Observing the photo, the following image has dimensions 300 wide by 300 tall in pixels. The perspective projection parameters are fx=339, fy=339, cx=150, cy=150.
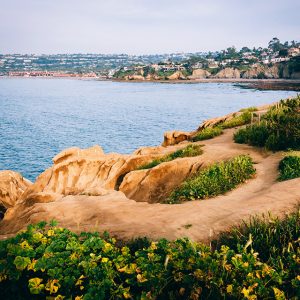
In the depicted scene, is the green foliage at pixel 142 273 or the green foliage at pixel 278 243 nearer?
the green foliage at pixel 142 273

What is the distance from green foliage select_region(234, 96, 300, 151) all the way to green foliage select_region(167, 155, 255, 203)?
257 cm

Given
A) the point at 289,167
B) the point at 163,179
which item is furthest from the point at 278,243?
the point at 163,179

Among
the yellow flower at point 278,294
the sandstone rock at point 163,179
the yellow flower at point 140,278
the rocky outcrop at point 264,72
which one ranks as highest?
the rocky outcrop at point 264,72

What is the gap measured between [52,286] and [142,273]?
3.82 feet

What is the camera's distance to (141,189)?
49.2 ft

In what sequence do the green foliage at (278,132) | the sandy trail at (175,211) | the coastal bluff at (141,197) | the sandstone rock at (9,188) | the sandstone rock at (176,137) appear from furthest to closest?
the sandstone rock at (176,137)
the sandstone rock at (9,188)
the green foliage at (278,132)
the coastal bluff at (141,197)
the sandy trail at (175,211)

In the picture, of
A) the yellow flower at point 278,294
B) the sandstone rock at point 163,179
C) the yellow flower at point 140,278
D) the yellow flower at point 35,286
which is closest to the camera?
the yellow flower at point 278,294

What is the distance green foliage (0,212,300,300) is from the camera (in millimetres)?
4312

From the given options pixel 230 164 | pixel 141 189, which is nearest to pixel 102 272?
pixel 230 164

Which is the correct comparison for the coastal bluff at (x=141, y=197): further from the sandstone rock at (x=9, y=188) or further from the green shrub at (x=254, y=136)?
the green shrub at (x=254, y=136)

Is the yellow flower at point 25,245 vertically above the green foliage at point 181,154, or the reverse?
the yellow flower at point 25,245

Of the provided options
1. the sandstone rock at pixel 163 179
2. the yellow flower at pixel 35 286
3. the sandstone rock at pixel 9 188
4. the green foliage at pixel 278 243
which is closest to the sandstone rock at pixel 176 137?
the sandstone rock at pixel 163 179

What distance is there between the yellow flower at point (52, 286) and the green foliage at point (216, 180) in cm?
A: 724

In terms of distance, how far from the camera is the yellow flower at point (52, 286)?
4301 millimetres
